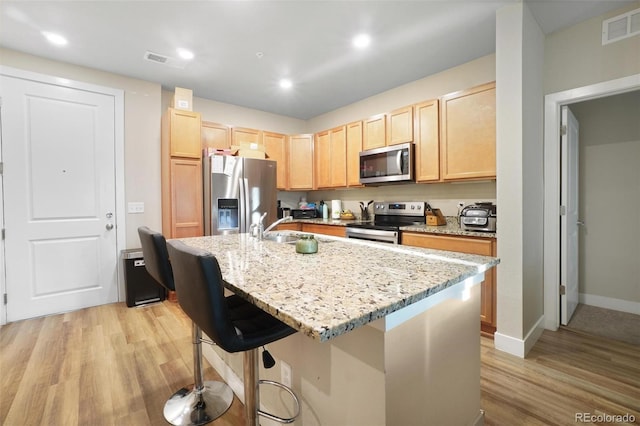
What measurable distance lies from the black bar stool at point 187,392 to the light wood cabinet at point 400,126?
2.67 metres

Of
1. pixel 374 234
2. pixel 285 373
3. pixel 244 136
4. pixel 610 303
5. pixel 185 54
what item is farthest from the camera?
pixel 244 136

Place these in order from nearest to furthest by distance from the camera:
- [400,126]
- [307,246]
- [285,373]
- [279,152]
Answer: [285,373] < [307,246] < [400,126] < [279,152]

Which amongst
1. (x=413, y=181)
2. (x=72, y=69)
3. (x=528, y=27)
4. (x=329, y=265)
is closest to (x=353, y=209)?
(x=413, y=181)

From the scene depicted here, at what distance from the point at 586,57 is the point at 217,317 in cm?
323

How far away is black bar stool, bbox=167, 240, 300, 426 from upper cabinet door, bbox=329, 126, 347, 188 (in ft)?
9.93

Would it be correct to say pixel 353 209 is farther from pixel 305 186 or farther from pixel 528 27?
pixel 528 27

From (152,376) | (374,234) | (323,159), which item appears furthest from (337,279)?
(323,159)

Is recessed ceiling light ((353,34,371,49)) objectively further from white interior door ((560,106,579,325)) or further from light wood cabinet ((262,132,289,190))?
light wood cabinet ((262,132,289,190))

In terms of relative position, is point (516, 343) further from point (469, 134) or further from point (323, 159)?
point (323, 159)

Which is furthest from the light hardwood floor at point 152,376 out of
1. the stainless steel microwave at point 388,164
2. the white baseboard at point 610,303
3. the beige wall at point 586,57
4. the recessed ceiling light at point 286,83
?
the recessed ceiling light at point 286,83

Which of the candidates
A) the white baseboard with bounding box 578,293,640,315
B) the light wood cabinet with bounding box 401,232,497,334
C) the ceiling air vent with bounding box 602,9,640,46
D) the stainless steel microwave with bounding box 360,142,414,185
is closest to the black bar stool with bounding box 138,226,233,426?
the light wood cabinet with bounding box 401,232,497,334

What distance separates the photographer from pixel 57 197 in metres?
2.91

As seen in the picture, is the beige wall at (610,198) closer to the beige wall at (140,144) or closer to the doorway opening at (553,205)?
Answer: the doorway opening at (553,205)

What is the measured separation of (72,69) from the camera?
2969 millimetres
